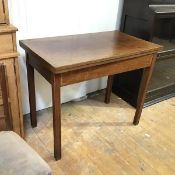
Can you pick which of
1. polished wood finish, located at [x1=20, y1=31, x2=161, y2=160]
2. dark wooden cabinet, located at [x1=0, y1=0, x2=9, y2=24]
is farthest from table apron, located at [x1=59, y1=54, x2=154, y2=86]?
dark wooden cabinet, located at [x1=0, y1=0, x2=9, y2=24]

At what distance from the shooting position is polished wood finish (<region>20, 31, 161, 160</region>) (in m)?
1.24

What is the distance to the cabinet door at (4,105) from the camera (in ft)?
4.17

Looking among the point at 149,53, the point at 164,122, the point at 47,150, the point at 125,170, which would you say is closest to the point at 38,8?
the point at 149,53

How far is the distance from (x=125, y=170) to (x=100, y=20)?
1211mm

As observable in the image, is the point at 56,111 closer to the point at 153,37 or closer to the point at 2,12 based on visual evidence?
the point at 2,12

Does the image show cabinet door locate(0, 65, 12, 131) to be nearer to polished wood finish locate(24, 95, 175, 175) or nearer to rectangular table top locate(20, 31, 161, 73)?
rectangular table top locate(20, 31, 161, 73)

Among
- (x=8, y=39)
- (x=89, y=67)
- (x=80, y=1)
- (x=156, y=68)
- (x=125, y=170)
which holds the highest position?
(x=80, y=1)

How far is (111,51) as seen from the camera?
1430mm

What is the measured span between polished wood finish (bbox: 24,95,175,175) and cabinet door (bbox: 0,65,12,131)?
12.5 inches

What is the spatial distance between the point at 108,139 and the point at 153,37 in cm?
89

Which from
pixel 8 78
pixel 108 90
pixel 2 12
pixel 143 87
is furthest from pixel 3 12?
pixel 108 90

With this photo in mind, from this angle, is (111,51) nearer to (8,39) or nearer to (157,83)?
(8,39)

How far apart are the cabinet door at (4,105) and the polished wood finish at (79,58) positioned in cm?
21

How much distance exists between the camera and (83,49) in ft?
4.70
